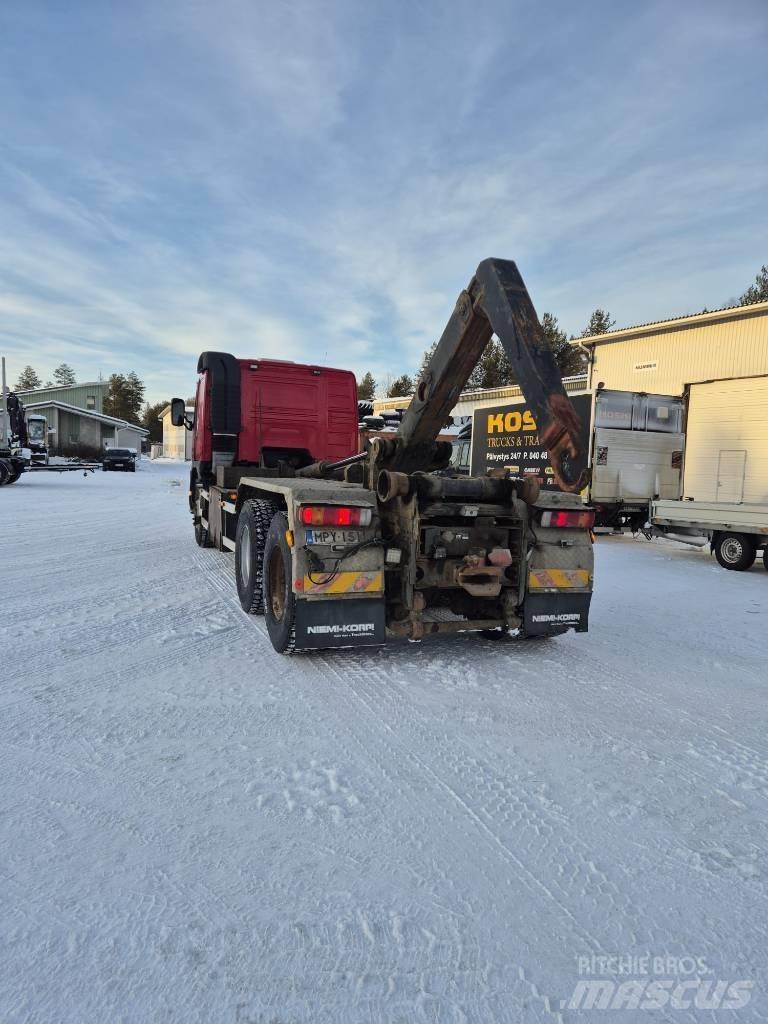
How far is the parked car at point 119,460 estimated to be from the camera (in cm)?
3762

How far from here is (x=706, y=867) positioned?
2.36 metres

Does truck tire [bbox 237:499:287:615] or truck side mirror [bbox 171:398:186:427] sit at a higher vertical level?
truck side mirror [bbox 171:398:186:427]

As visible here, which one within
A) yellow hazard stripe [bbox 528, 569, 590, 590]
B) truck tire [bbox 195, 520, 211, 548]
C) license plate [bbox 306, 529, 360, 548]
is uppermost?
license plate [bbox 306, 529, 360, 548]

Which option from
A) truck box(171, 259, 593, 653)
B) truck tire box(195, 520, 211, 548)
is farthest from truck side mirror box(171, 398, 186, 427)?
truck box(171, 259, 593, 653)

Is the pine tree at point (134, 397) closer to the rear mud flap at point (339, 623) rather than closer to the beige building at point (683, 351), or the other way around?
the beige building at point (683, 351)

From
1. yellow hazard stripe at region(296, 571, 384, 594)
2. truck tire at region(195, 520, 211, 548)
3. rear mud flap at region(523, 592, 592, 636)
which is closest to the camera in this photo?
yellow hazard stripe at region(296, 571, 384, 594)

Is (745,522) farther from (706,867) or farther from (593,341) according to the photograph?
(593,341)

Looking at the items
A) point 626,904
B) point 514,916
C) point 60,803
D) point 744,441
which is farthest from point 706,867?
point 744,441

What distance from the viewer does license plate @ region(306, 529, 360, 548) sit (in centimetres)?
439

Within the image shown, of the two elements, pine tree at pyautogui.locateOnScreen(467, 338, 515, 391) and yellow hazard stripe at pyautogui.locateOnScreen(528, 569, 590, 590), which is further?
pine tree at pyautogui.locateOnScreen(467, 338, 515, 391)

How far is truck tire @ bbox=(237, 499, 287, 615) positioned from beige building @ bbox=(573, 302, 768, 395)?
15.0 metres

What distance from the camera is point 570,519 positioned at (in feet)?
16.5

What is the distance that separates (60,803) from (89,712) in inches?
37.3

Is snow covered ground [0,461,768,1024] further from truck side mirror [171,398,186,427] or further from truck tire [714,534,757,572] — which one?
truck tire [714,534,757,572]
